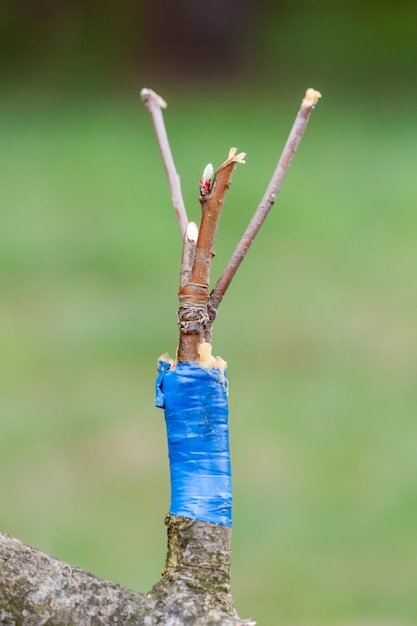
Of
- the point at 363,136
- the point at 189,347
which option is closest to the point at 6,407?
the point at 189,347

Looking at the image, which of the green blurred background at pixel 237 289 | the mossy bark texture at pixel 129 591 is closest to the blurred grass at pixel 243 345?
the green blurred background at pixel 237 289

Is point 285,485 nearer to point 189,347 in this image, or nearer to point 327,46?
point 189,347

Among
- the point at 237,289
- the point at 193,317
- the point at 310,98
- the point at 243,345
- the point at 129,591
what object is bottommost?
the point at 129,591

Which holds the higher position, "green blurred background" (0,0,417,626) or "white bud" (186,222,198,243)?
"green blurred background" (0,0,417,626)

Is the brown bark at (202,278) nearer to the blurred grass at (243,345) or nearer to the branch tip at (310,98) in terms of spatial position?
the branch tip at (310,98)

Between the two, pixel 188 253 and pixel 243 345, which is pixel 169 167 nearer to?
pixel 188 253

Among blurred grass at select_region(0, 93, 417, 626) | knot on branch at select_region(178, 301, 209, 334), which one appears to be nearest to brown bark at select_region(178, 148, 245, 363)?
knot on branch at select_region(178, 301, 209, 334)

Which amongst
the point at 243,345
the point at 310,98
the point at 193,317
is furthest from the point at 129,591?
the point at 243,345

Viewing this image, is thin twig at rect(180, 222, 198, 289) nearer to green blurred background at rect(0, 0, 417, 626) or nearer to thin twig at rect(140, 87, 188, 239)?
thin twig at rect(140, 87, 188, 239)
